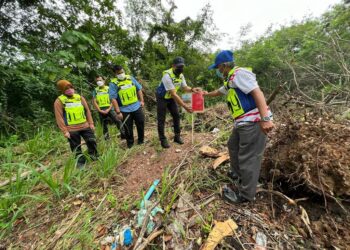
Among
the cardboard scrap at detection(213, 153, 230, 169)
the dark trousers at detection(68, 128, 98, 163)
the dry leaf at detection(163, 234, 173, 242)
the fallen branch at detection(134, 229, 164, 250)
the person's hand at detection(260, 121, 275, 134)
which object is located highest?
the person's hand at detection(260, 121, 275, 134)

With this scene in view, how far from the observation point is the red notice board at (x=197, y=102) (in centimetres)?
297

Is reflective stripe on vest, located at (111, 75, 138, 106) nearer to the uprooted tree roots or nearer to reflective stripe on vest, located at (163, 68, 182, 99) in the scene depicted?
reflective stripe on vest, located at (163, 68, 182, 99)

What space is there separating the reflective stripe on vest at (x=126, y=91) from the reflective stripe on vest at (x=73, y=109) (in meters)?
0.67

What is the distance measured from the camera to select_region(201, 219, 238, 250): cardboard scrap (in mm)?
1527

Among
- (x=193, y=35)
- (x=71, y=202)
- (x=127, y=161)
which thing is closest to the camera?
(x=71, y=202)

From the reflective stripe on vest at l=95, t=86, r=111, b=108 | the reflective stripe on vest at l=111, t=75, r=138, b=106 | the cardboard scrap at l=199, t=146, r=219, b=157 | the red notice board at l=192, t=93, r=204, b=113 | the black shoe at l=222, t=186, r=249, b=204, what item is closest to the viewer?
the black shoe at l=222, t=186, r=249, b=204

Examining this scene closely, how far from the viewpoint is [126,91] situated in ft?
10.6

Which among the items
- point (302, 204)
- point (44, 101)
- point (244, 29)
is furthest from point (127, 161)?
point (244, 29)

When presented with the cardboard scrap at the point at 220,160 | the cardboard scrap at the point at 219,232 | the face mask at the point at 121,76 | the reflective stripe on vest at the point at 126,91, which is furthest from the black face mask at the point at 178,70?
the cardboard scrap at the point at 219,232

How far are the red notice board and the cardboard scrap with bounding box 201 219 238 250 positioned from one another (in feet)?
5.62

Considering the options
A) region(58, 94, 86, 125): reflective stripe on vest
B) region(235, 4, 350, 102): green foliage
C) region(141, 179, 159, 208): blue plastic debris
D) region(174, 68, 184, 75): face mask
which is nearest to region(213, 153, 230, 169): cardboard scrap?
region(141, 179, 159, 208): blue plastic debris

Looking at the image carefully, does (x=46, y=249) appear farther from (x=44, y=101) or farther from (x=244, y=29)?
(x=244, y=29)

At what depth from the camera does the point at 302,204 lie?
75.6 inches

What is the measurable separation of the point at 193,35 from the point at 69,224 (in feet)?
37.9
